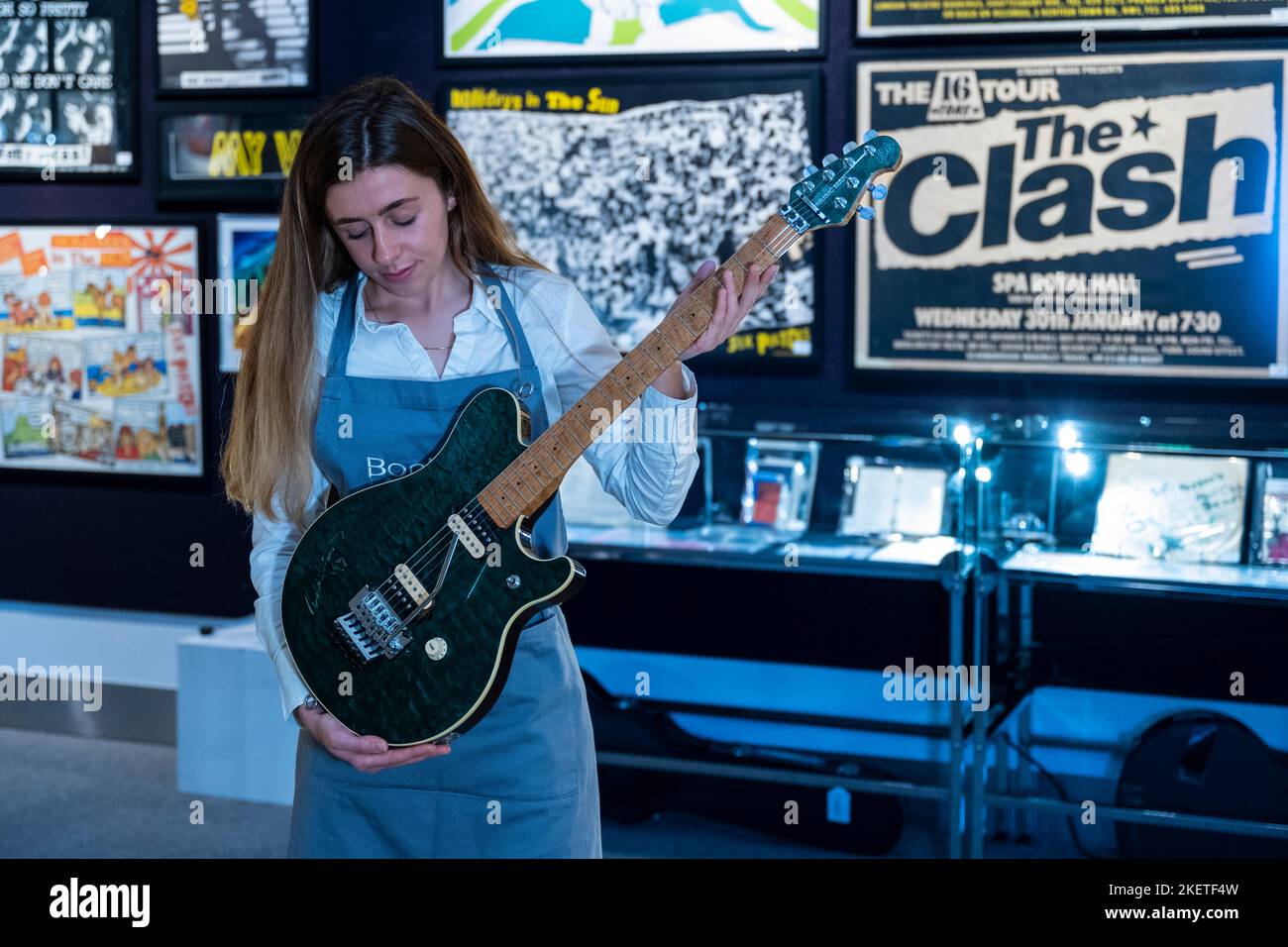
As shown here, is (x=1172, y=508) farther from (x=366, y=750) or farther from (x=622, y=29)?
(x=366, y=750)

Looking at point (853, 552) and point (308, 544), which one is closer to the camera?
point (308, 544)

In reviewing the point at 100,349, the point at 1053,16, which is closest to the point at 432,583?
the point at 1053,16

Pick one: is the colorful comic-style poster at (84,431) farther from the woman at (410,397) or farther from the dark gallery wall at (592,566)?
Answer: the woman at (410,397)

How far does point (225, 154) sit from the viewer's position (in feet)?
14.5

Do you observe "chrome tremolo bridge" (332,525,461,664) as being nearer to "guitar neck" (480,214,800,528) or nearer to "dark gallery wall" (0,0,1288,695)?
"guitar neck" (480,214,800,528)

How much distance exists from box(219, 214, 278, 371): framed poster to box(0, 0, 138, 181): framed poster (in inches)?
16.3

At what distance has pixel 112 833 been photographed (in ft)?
12.6

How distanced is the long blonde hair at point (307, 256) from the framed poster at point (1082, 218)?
6.84 ft

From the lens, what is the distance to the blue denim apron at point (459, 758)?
1.70m

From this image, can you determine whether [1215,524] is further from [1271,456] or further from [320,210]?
[320,210]
